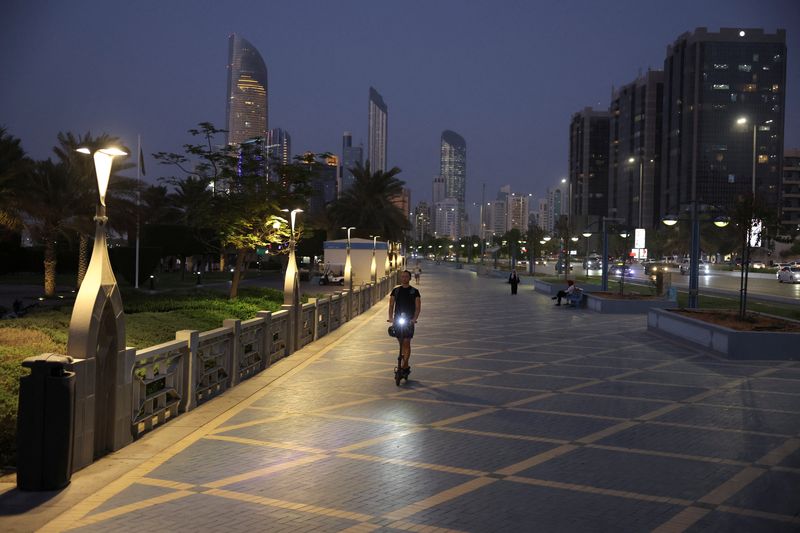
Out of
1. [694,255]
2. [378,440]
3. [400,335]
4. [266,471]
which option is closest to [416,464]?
[378,440]

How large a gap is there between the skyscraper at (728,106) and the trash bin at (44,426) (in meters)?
147

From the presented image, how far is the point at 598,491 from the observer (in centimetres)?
589

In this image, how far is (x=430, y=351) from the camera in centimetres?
1496

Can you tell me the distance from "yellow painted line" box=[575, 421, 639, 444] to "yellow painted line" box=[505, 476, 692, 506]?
60.7 inches

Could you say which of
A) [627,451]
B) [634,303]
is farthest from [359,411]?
[634,303]

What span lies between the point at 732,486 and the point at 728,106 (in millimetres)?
153936

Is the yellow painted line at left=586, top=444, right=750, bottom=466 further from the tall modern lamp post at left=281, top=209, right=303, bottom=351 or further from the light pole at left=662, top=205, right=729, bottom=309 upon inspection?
the light pole at left=662, top=205, right=729, bottom=309

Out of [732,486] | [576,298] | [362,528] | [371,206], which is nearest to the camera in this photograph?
[362,528]

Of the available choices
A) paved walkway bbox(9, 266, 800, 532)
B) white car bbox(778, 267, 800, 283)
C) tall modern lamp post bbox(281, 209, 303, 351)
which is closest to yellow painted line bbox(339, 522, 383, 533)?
paved walkway bbox(9, 266, 800, 532)

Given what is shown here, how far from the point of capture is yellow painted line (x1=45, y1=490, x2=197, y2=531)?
498cm

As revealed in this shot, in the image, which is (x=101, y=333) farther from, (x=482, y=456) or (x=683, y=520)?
(x=683, y=520)

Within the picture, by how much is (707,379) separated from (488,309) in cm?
1556

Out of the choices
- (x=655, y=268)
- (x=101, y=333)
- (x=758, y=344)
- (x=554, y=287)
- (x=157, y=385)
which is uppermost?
(x=655, y=268)

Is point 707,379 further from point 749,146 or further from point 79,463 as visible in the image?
point 749,146
